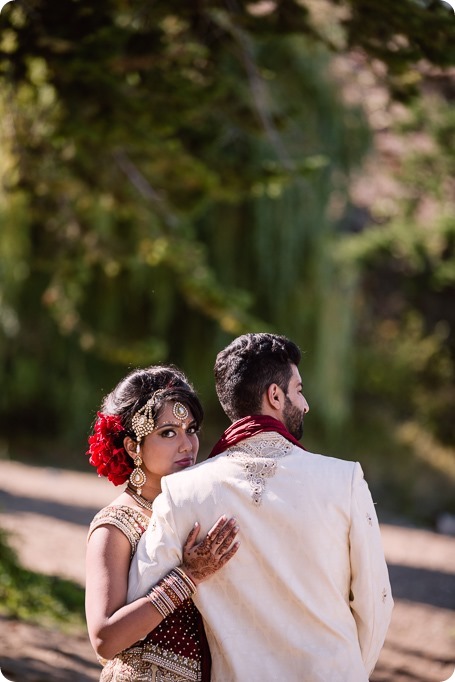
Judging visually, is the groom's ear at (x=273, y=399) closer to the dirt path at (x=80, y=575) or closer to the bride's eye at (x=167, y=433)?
the bride's eye at (x=167, y=433)

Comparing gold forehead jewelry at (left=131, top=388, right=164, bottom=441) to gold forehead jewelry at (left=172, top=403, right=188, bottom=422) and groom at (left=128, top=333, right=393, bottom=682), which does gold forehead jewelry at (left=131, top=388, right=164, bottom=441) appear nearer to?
gold forehead jewelry at (left=172, top=403, right=188, bottom=422)

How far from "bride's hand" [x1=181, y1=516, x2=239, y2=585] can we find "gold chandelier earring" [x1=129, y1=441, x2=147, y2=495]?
30 cm

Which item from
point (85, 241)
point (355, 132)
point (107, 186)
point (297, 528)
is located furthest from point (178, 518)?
point (355, 132)

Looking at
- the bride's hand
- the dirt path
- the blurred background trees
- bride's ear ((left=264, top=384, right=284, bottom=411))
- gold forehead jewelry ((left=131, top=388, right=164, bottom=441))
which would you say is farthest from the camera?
the dirt path

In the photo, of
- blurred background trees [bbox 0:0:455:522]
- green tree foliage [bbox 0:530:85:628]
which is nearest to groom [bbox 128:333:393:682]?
blurred background trees [bbox 0:0:455:522]

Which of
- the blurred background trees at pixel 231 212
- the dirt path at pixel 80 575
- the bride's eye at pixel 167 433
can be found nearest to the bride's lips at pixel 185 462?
the bride's eye at pixel 167 433

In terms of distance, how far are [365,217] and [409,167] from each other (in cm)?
532

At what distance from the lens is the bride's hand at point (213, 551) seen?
2018 millimetres

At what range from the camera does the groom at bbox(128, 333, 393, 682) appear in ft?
6.64

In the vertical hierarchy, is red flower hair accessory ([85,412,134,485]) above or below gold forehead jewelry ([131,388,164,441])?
below

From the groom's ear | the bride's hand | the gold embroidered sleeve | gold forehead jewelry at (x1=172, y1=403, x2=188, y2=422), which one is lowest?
the gold embroidered sleeve

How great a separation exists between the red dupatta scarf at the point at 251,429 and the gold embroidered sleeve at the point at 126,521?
29cm

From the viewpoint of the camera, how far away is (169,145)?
17.4 ft

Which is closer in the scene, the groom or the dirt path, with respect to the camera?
the groom
